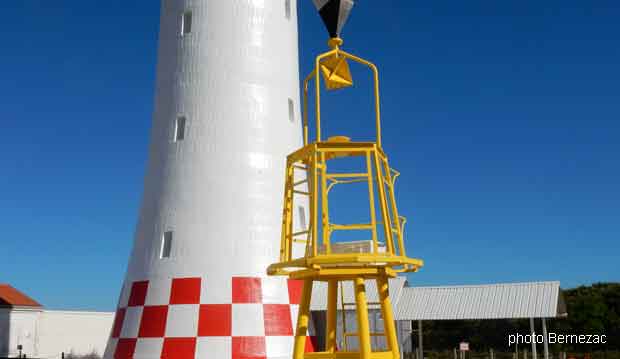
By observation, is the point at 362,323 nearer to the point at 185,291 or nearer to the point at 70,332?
the point at 185,291

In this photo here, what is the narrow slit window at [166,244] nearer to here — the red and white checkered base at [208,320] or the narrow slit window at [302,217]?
the red and white checkered base at [208,320]

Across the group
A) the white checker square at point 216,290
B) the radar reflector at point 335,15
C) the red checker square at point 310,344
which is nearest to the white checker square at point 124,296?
the white checker square at point 216,290

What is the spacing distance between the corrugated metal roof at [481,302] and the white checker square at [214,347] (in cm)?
479

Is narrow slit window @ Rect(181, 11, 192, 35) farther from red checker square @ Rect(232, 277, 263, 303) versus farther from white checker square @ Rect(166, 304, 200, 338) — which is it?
white checker square @ Rect(166, 304, 200, 338)

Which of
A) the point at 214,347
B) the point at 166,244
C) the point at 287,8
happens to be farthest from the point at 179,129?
the point at 214,347

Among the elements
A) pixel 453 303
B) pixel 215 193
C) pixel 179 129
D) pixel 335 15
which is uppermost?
pixel 179 129

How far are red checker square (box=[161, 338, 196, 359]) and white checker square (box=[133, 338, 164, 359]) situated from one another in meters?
0.12

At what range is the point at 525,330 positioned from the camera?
35.1 meters

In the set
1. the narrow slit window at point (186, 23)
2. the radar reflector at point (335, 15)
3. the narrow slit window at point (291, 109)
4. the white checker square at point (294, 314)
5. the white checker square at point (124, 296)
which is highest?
the narrow slit window at point (186, 23)

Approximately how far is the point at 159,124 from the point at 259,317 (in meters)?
5.53

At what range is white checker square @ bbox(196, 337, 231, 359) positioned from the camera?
45.0 ft

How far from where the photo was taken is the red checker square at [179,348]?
13.8m

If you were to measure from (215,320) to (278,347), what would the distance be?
1515 mm

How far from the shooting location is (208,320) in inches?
551
